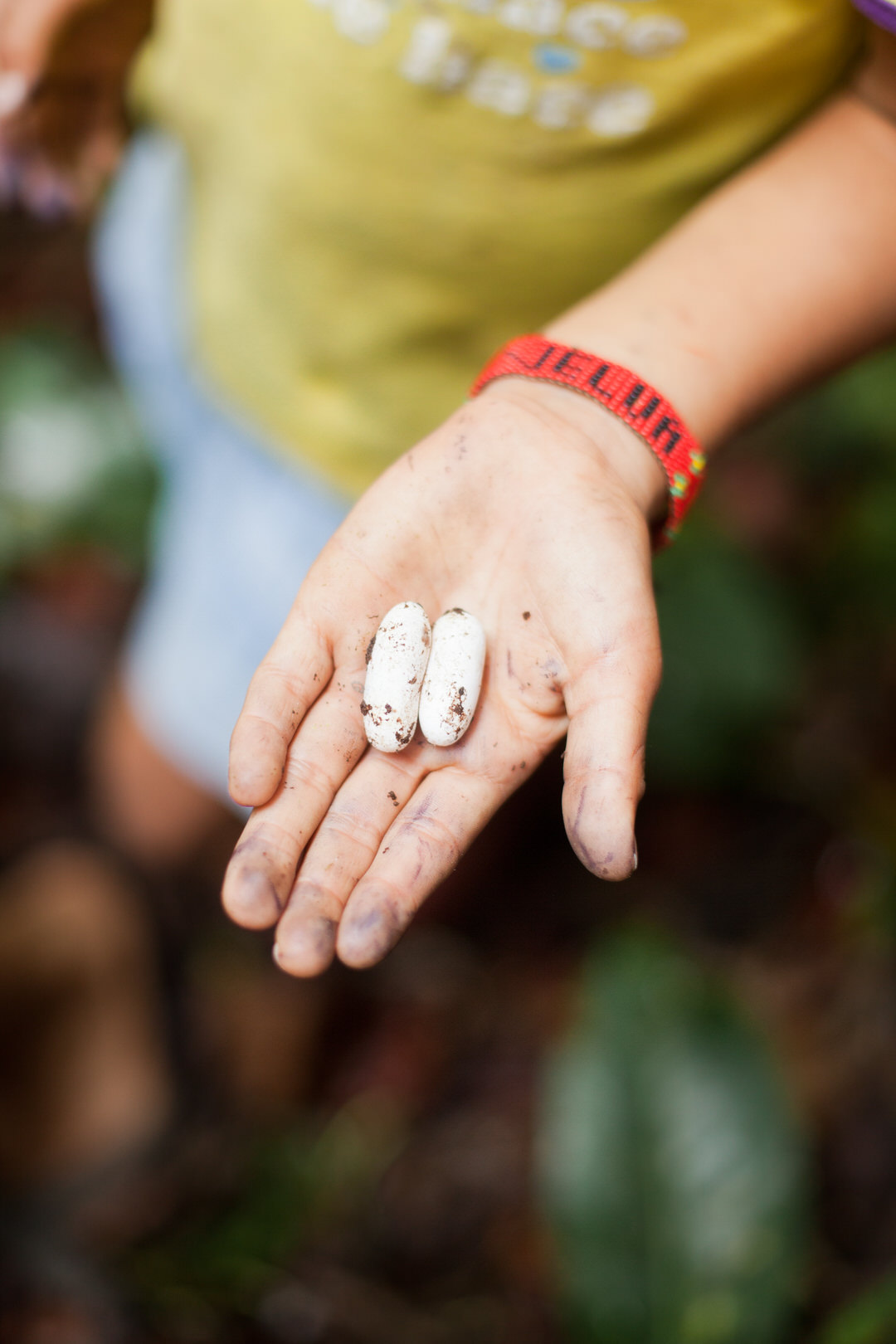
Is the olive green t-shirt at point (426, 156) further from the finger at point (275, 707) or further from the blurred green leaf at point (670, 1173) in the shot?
the blurred green leaf at point (670, 1173)

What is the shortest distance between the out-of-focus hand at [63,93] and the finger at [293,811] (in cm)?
80

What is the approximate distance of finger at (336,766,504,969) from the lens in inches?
27.2

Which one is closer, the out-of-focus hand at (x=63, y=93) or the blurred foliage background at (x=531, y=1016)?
the out-of-focus hand at (x=63, y=93)

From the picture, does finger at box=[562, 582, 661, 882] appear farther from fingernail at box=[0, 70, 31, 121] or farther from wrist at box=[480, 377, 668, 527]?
fingernail at box=[0, 70, 31, 121]

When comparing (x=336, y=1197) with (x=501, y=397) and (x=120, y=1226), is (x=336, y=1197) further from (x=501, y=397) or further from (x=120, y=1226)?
(x=501, y=397)

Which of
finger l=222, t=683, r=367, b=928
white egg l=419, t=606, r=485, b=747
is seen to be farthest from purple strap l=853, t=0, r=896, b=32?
finger l=222, t=683, r=367, b=928

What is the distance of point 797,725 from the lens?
76.1 inches

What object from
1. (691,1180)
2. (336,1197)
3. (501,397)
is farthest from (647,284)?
(336,1197)

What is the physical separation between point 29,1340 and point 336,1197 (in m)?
0.47

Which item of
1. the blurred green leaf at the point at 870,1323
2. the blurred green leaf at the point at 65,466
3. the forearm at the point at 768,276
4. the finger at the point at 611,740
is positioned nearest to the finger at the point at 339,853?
the finger at the point at 611,740

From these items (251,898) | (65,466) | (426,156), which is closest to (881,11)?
(426,156)

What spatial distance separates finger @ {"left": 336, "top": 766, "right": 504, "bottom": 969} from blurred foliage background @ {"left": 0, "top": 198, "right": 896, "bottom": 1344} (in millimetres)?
662

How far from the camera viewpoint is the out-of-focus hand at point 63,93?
3.39ft

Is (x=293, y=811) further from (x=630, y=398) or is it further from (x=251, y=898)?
(x=630, y=398)
